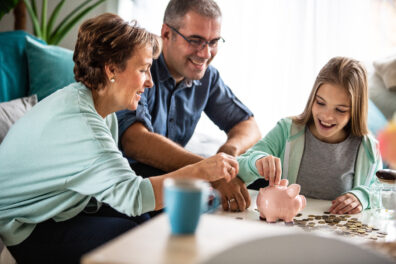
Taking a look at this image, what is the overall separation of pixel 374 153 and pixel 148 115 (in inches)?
38.9

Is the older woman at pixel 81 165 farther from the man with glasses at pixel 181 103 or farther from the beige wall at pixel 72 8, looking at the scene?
the beige wall at pixel 72 8

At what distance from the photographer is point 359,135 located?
196cm

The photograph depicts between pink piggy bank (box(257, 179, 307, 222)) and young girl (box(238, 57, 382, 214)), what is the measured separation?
0.34 metres

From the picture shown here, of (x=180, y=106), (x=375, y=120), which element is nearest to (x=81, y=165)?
(x=180, y=106)

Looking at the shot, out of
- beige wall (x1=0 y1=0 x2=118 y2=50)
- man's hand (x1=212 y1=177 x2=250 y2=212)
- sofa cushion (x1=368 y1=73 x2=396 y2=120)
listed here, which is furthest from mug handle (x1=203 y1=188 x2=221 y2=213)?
beige wall (x1=0 y1=0 x2=118 y2=50)

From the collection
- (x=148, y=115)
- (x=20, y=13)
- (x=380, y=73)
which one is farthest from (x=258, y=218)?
(x=20, y=13)

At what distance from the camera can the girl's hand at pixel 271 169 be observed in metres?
1.53

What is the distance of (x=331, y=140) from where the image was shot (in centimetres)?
201

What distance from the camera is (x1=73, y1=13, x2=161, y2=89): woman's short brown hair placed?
1.61m

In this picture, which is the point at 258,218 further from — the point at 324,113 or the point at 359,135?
the point at 359,135

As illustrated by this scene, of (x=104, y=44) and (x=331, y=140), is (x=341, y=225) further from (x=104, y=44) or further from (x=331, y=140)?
(x=104, y=44)

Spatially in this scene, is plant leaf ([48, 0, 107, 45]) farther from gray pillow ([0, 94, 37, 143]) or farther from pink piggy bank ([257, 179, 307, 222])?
pink piggy bank ([257, 179, 307, 222])

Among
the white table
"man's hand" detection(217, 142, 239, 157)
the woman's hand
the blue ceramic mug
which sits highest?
the blue ceramic mug

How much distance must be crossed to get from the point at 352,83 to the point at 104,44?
98 cm
